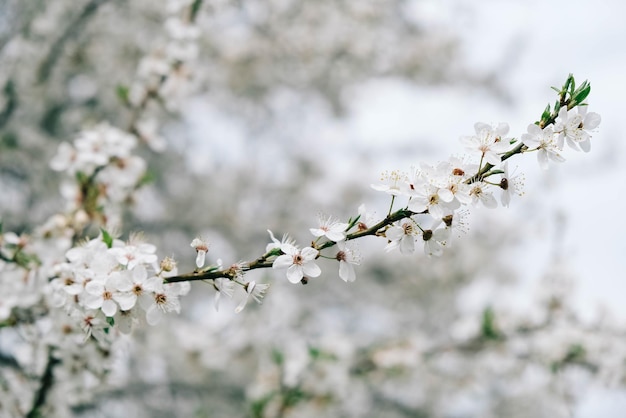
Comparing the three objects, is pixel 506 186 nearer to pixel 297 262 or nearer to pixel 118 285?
pixel 297 262

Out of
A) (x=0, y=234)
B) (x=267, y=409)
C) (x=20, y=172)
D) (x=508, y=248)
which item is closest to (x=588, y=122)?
(x=0, y=234)

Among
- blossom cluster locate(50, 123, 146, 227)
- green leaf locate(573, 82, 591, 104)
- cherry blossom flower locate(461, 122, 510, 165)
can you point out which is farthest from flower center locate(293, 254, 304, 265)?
blossom cluster locate(50, 123, 146, 227)

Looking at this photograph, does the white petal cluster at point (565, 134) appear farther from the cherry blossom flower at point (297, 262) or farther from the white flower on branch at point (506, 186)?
the cherry blossom flower at point (297, 262)

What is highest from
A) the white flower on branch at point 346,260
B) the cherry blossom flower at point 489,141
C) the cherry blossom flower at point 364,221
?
the cherry blossom flower at point 489,141

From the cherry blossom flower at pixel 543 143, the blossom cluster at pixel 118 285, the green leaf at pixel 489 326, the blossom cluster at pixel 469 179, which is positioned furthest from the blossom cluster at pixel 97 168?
the green leaf at pixel 489 326

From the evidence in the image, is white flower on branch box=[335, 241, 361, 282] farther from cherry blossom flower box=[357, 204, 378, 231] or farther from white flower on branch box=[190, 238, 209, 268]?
white flower on branch box=[190, 238, 209, 268]

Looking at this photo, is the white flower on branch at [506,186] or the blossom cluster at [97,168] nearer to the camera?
the white flower on branch at [506,186]

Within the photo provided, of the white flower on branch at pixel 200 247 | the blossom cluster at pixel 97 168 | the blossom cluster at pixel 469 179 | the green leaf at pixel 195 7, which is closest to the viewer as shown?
the blossom cluster at pixel 469 179

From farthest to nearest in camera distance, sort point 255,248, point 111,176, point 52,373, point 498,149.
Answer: point 255,248
point 111,176
point 52,373
point 498,149

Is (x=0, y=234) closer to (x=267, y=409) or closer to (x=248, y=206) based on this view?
(x=267, y=409)
